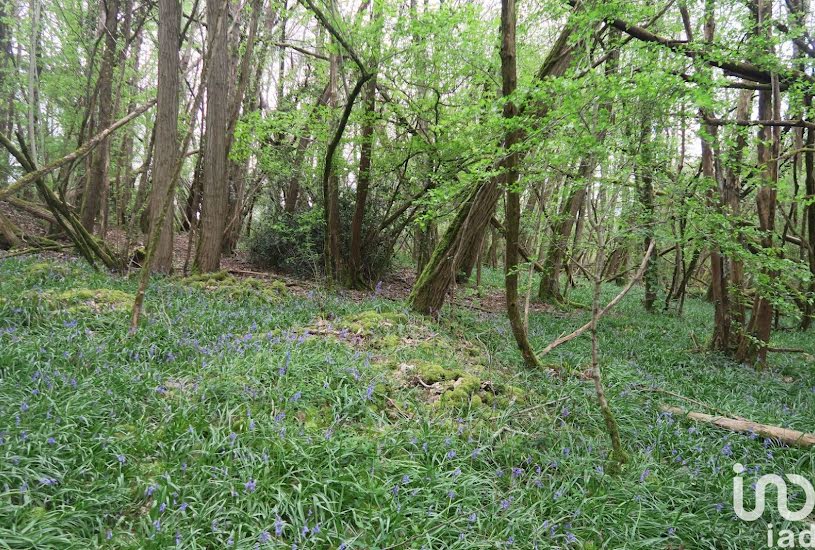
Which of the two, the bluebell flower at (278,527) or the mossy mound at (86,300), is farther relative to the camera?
the mossy mound at (86,300)

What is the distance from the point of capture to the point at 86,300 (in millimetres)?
5027

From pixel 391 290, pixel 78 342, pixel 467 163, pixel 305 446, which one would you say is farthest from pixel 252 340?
pixel 391 290

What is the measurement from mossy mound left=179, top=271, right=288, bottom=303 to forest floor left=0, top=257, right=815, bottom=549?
1.22 m

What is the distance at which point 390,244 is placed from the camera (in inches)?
416

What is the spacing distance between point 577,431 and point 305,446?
228 centimetres

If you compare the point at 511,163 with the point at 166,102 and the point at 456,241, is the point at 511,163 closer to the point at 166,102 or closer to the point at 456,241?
the point at 456,241

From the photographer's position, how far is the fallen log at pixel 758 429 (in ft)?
12.2

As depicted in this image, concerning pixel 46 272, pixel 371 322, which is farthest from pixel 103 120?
pixel 371 322

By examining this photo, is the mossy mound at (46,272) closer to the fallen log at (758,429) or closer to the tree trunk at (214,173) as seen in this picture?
the tree trunk at (214,173)

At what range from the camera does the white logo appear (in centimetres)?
279

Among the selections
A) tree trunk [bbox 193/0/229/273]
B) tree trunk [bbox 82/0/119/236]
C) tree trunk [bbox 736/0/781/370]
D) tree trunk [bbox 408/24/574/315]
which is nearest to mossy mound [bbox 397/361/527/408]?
tree trunk [bbox 408/24/574/315]

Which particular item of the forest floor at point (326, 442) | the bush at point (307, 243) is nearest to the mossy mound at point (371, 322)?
the forest floor at point (326, 442)
